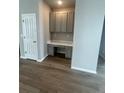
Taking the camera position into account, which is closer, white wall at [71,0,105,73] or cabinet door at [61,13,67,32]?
white wall at [71,0,105,73]

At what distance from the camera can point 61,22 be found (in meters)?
5.42

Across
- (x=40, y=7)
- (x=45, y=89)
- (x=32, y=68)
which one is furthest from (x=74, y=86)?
(x=40, y=7)

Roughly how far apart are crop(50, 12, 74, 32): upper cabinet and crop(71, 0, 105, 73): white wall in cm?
166

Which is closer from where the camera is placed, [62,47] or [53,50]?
[62,47]

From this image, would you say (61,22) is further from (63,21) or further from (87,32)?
(87,32)

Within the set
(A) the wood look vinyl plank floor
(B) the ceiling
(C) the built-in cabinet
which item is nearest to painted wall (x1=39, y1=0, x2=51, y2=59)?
(B) the ceiling

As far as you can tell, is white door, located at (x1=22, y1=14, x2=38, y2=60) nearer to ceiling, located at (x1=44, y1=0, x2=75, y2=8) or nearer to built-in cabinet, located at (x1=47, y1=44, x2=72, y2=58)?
built-in cabinet, located at (x1=47, y1=44, x2=72, y2=58)

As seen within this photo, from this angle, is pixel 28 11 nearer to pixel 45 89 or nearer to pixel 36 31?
pixel 36 31

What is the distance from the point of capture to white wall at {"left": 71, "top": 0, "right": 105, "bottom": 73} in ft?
10.7

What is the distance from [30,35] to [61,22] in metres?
1.72

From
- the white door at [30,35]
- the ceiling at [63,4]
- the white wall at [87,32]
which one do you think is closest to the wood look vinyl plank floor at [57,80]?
the white wall at [87,32]

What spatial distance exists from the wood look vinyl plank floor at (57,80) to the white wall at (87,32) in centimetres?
42

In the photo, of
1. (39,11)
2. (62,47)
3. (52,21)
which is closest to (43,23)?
(39,11)

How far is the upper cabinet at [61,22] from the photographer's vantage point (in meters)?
5.21
